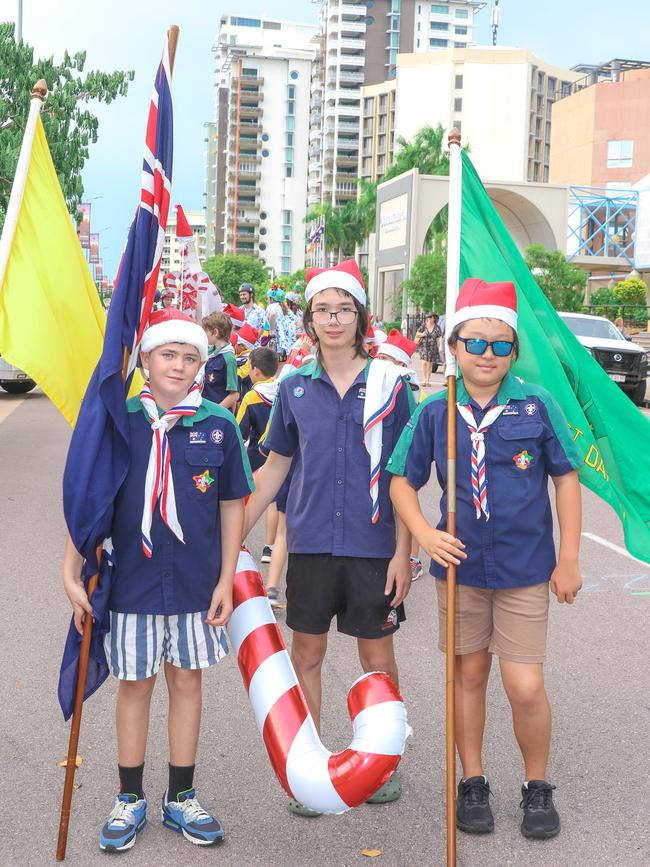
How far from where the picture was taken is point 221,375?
30.9ft

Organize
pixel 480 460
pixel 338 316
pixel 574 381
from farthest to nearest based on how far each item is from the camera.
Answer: pixel 574 381
pixel 338 316
pixel 480 460

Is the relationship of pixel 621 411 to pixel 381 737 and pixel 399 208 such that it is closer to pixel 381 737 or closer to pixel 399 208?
pixel 381 737

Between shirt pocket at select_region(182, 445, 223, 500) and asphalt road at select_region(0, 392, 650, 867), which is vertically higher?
shirt pocket at select_region(182, 445, 223, 500)

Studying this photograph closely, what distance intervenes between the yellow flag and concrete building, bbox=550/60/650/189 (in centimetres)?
7307

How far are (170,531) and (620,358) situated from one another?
69.0 feet

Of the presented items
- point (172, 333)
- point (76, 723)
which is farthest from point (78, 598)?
point (172, 333)

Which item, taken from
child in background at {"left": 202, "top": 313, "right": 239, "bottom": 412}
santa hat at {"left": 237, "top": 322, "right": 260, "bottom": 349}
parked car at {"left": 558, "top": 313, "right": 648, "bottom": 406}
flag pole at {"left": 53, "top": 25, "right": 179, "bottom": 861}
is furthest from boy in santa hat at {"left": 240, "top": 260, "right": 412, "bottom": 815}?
parked car at {"left": 558, "top": 313, "right": 648, "bottom": 406}

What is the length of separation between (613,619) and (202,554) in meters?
3.88

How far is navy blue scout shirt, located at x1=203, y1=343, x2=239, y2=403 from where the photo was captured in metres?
9.33

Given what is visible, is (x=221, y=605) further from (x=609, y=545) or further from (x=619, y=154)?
(x=619, y=154)

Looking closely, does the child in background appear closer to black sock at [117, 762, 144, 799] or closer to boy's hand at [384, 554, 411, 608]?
boy's hand at [384, 554, 411, 608]

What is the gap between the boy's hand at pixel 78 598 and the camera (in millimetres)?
3598

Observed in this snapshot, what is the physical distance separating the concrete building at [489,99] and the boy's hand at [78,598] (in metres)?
116

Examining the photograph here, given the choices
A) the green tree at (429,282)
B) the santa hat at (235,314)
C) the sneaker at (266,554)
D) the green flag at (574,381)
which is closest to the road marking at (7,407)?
the santa hat at (235,314)
